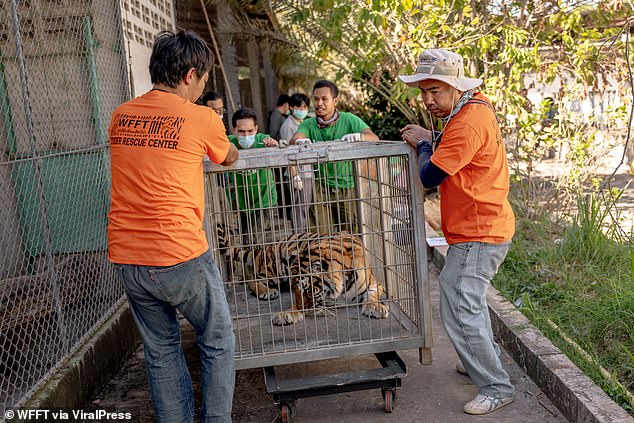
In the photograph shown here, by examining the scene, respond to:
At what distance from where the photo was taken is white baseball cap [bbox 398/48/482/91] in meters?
3.47

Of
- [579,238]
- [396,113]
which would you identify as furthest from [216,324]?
[396,113]

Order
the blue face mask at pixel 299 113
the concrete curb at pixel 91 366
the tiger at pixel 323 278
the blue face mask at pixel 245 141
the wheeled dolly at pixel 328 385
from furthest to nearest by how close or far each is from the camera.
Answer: the blue face mask at pixel 299 113 < the blue face mask at pixel 245 141 < the tiger at pixel 323 278 < the concrete curb at pixel 91 366 < the wheeled dolly at pixel 328 385

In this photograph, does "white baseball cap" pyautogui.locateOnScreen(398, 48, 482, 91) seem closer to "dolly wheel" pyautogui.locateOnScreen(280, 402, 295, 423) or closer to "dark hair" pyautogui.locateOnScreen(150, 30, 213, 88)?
"dark hair" pyautogui.locateOnScreen(150, 30, 213, 88)

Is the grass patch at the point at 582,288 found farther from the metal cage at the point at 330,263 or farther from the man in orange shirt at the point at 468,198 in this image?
the metal cage at the point at 330,263

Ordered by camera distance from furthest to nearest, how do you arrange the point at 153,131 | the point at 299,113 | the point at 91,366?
1. the point at 299,113
2. the point at 91,366
3. the point at 153,131

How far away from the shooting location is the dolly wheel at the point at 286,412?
3645 millimetres

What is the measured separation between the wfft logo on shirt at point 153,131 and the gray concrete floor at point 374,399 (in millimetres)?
1845

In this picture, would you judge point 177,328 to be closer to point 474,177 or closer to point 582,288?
point 474,177

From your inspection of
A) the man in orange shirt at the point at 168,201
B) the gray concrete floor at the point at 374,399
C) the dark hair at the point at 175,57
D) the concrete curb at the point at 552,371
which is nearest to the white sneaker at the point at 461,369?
the gray concrete floor at the point at 374,399

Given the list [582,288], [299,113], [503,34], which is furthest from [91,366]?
[503,34]

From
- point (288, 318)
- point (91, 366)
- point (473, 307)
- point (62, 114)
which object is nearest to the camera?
point (473, 307)

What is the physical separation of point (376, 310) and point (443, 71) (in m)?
1.54

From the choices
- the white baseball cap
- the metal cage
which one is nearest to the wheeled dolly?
the metal cage

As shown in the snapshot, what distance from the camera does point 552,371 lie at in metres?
3.78
